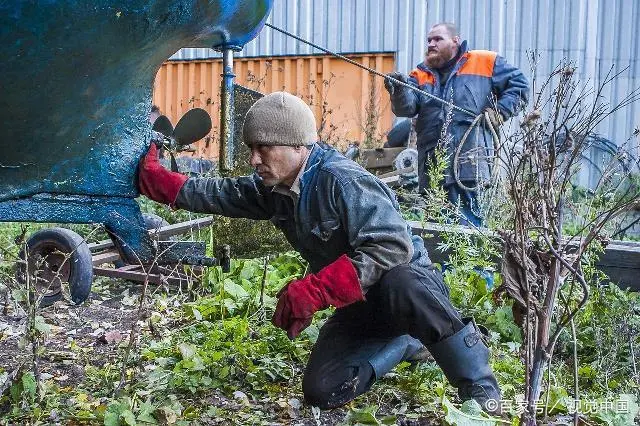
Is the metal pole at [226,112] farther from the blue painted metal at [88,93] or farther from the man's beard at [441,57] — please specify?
the man's beard at [441,57]

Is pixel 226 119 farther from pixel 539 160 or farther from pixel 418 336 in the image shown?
pixel 539 160

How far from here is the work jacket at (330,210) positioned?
2887 millimetres

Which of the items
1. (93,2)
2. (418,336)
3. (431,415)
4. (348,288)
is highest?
(93,2)

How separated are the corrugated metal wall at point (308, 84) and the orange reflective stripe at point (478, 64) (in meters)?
4.08

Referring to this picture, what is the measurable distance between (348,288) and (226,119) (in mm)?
1135

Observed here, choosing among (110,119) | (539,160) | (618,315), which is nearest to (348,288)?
(539,160)

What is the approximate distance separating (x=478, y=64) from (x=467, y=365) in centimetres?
356

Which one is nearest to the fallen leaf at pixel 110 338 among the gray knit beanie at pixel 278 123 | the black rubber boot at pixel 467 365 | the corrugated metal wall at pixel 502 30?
the gray knit beanie at pixel 278 123

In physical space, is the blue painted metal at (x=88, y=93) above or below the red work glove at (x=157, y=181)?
above

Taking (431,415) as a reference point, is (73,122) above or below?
above

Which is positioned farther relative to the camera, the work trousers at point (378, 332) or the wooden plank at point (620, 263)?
the wooden plank at point (620, 263)

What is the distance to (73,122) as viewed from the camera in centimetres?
312

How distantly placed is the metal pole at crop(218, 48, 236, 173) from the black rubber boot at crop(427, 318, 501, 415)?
4.08 feet

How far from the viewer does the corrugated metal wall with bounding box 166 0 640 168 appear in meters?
10.3
